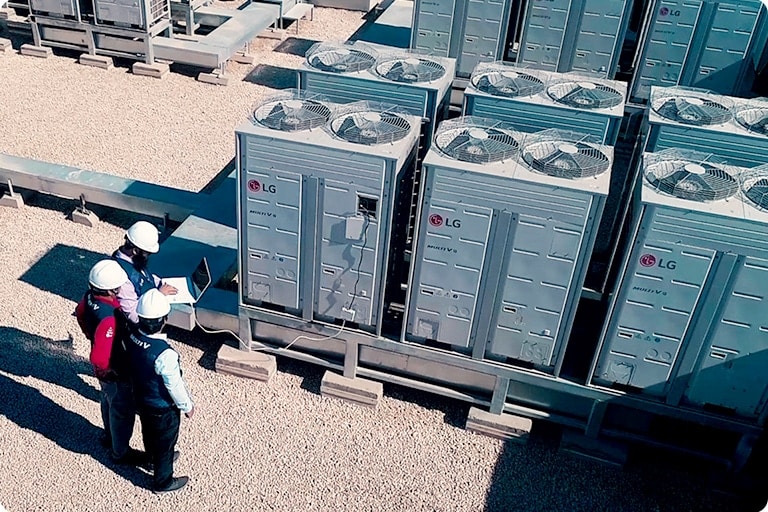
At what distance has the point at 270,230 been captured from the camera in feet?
19.3

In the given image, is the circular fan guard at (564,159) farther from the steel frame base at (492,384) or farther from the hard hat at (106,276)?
the hard hat at (106,276)

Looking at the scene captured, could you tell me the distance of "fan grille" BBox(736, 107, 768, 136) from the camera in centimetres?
685

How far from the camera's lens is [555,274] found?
214 inches

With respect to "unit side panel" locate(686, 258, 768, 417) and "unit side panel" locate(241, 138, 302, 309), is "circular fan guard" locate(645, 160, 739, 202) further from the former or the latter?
"unit side panel" locate(241, 138, 302, 309)

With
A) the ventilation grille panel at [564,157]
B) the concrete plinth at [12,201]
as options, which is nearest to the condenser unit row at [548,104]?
the ventilation grille panel at [564,157]

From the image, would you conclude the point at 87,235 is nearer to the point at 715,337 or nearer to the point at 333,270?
the point at 333,270

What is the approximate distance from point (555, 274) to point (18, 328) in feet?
15.8

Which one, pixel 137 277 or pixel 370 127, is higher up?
pixel 370 127

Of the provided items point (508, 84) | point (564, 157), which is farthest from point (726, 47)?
point (564, 157)

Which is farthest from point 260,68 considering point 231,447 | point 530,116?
point 231,447

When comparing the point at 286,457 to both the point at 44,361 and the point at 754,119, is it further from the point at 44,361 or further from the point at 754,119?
the point at 754,119

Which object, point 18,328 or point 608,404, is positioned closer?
point 608,404

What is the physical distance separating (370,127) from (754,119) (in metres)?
3.75

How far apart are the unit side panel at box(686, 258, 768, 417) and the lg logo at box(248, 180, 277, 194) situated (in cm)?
328
